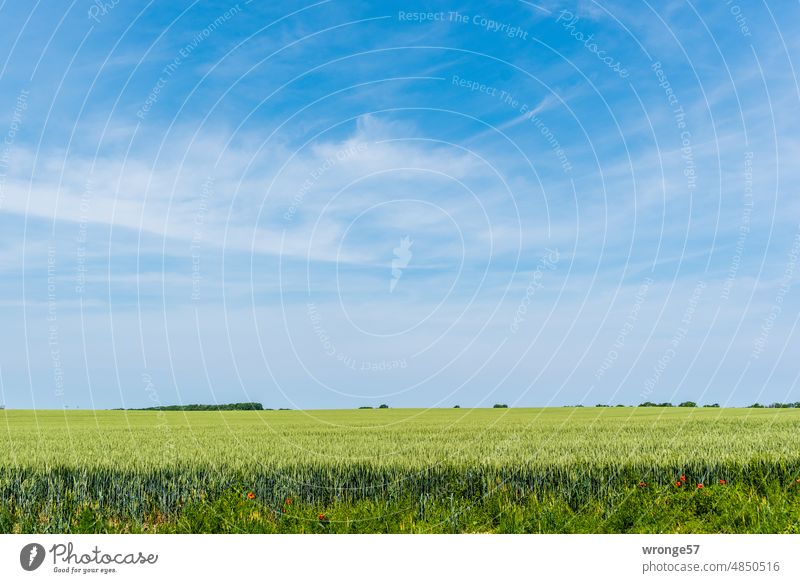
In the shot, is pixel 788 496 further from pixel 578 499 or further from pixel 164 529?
pixel 164 529

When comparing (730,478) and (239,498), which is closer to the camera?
(239,498)

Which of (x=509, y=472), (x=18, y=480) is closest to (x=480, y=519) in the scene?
(x=509, y=472)

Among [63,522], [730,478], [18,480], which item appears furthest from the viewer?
[730,478]

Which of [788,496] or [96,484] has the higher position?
[96,484]

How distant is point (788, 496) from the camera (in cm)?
1266

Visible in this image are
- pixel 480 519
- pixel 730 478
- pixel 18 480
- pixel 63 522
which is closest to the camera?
pixel 63 522

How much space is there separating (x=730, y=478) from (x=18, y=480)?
1386cm

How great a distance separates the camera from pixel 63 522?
1087cm

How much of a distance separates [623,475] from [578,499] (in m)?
1.02
